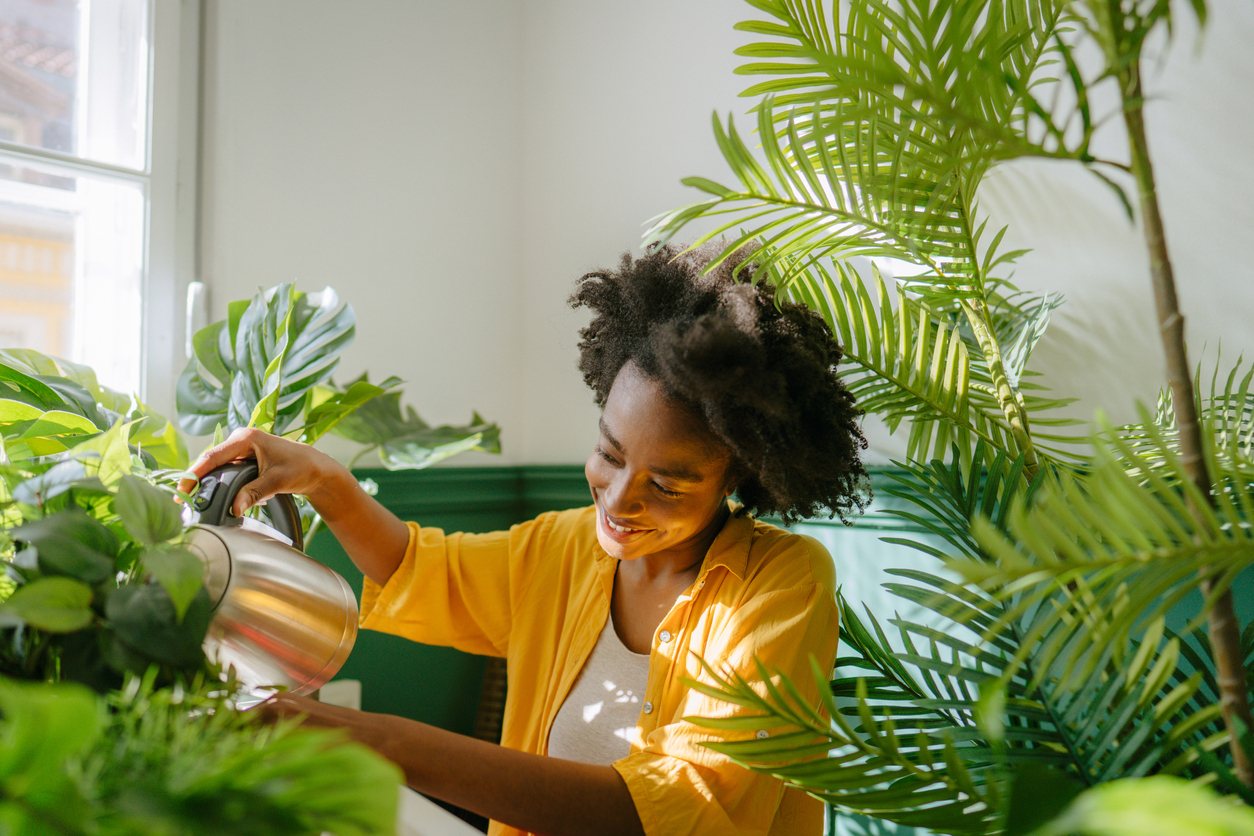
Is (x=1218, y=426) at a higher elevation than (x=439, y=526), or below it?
higher

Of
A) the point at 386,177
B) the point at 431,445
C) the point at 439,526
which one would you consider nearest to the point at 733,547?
the point at 431,445

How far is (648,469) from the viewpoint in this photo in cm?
85

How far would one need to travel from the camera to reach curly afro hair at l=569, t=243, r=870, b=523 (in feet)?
2.54

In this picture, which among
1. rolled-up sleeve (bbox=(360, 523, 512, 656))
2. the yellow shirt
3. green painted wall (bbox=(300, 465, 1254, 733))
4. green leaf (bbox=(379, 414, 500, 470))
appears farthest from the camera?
green painted wall (bbox=(300, 465, 1254, 733))

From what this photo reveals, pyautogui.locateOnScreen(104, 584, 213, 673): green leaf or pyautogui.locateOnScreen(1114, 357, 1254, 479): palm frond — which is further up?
pyautogui.locateOnScreen(1114, 357, 1254, 479): palm frond

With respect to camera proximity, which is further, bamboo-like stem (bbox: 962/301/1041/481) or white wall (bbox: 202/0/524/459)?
white wall (bbox: 202/0/524/459)

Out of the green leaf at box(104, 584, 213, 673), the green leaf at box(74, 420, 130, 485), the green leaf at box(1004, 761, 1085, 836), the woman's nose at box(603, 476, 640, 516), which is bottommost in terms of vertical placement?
the green leaf at box(1004, 761, 1085, 836)

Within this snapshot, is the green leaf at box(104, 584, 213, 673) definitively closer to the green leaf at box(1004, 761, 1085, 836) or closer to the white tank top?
the green leaf at box(1004, 761, 1085, 836)

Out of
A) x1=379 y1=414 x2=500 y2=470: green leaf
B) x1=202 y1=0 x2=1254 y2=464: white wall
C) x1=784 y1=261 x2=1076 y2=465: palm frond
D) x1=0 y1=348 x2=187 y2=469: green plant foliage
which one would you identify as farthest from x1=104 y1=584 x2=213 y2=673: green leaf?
x1=202 y1=0 x2=1254 y2=464: white wall

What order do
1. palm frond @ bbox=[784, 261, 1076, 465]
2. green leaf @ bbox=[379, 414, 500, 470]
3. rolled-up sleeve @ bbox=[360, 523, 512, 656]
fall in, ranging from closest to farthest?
1. palm frond @ bbox=[784, 261, 1076, 465]
2. rolled-up sleeve @ bbox=[360, 523, 512, 656]
3. green leaf @ bbox=[379, 414, 500, 470]

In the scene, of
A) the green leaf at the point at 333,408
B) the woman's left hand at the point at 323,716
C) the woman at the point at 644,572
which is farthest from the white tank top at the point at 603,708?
the green leaf at the point at 333,408

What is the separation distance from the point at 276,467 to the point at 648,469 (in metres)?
0.40

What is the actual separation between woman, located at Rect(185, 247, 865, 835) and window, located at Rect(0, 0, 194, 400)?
0.78 metres

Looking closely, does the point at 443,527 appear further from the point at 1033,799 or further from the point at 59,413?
the point at 1033,799
